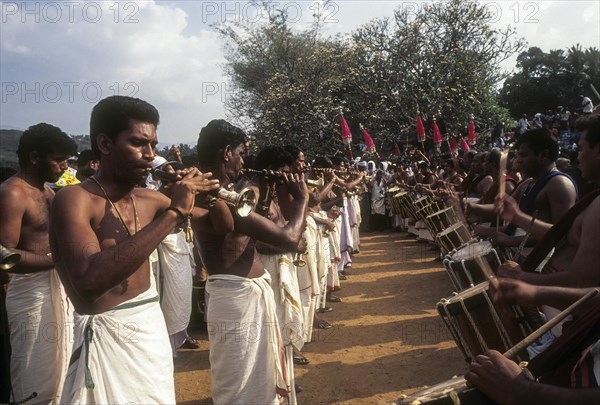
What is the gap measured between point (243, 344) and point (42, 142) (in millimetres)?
2285

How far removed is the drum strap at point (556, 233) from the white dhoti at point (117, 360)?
7.77ft

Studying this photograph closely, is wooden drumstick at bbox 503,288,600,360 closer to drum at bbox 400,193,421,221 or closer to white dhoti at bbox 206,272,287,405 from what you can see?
white dhoti at bbox 206,272,287,405

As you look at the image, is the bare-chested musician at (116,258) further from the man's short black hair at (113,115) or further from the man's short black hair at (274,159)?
the man's short black hair at (274,159)

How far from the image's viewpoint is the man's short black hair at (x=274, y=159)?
458cm

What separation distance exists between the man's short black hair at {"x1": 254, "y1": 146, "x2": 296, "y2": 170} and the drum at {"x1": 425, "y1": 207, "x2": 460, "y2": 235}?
3.10 metres

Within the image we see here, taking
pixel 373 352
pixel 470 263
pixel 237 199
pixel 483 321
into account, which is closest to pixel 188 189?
pixel 237 199

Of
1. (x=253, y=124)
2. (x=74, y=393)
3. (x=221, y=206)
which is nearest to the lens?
(x=74, y=393)

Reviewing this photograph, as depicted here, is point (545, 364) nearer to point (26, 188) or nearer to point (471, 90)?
point (26, 188)

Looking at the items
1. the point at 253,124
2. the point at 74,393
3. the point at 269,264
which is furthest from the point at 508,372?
the point at 253,124

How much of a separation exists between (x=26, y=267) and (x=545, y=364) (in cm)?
341

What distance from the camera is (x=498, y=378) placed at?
1822 mm

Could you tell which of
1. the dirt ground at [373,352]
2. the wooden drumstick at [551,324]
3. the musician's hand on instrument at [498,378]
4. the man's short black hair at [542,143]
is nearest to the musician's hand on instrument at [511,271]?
the wooden drumstick at [551,324]

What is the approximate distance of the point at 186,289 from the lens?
5496mm

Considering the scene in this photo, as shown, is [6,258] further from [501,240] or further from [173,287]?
[501,240]
